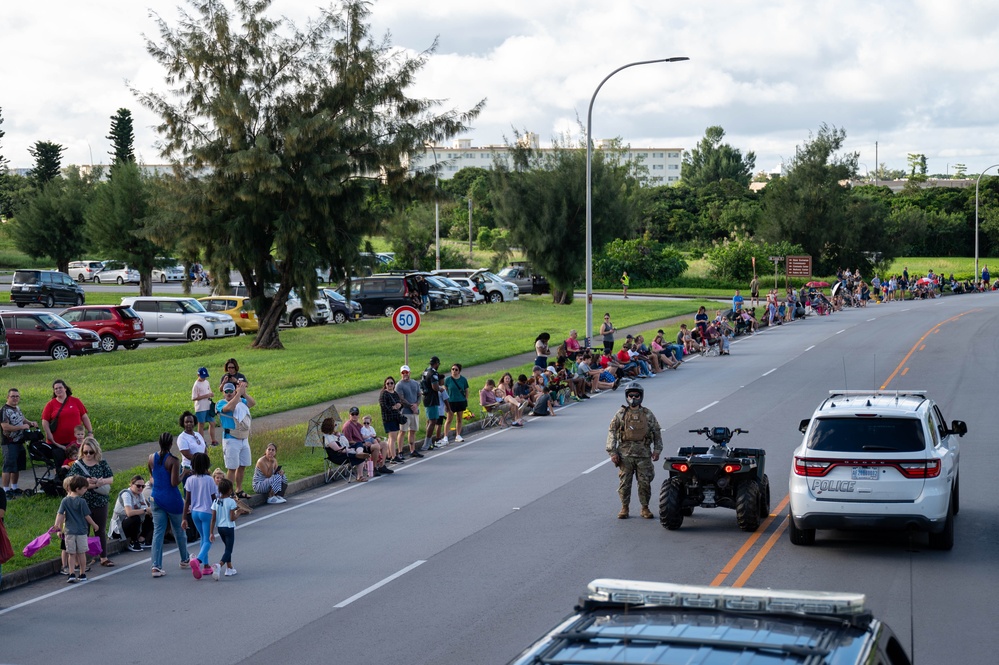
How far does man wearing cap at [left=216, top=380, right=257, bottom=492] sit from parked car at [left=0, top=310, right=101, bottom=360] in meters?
19.5

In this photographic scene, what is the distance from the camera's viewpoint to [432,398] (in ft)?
73.2

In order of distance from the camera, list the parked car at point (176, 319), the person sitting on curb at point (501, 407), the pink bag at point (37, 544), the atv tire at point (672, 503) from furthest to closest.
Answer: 1. the parked car at point (176, 319)
2. the person sitting on curb at point (501, 407)
3. the atv tire at point (672, 503)
4. the pink bag at point (37, 544)

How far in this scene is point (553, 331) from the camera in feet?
148

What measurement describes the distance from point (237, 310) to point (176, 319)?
3.20 metres

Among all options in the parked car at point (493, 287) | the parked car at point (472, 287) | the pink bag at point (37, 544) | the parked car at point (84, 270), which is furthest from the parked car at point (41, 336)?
the parked car at point (84, 270)

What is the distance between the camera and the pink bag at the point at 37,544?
1383 cm

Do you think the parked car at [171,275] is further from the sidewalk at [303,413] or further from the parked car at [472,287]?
the sidewalk at [303,413]

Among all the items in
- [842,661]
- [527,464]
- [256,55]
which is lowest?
[527,464]

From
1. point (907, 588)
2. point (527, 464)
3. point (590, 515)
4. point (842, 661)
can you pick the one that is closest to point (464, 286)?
point (527, 464)

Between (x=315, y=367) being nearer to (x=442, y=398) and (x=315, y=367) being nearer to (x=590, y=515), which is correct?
(x=442, y=398)

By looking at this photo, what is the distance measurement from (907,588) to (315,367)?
25.0m

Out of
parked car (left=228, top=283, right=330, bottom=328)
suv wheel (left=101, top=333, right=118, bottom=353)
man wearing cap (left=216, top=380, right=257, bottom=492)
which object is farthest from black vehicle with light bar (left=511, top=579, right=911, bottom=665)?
parked car (left=228, top=283, right=330, bottom=328)

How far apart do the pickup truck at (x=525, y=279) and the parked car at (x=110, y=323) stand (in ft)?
95.1

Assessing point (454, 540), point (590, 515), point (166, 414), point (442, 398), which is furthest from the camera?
point (166, 414)
